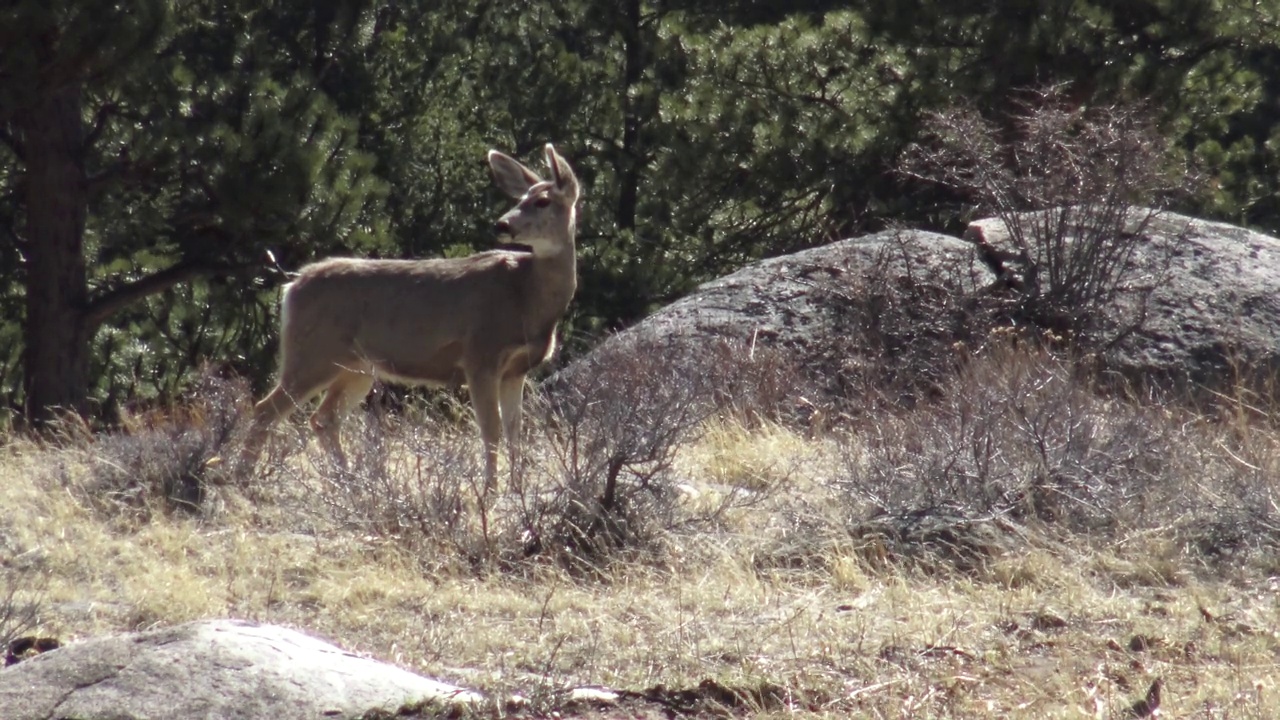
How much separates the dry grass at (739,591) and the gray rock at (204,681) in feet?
1.53

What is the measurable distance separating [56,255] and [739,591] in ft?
33.7

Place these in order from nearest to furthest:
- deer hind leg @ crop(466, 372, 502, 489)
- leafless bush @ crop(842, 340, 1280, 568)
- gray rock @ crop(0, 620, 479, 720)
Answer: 1. gray rock @ crop(0, 620, 479, 720)
2. leafless bush @ crop(842, 340, 1280, 568)
3. deer hind leg @ crop(466, 372, 502, 489)

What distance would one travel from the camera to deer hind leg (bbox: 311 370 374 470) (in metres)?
10.6

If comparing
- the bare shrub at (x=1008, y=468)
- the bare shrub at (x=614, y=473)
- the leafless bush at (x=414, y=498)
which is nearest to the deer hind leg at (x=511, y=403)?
the bare shrub at (x=614, y=473)

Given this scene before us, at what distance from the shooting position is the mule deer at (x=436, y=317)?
10438mm

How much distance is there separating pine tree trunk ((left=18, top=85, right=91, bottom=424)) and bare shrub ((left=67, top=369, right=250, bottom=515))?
571 centimetres

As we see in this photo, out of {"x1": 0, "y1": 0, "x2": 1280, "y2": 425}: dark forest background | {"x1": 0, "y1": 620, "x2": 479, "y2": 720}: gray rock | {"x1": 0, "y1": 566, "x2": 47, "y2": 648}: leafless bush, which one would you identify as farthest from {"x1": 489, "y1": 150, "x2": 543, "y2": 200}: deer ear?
{"x1": 0, "y1": 620, "x2": 479, "y2": 720}: gray rock

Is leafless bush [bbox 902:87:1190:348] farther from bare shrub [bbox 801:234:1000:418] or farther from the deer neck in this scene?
the deer neck

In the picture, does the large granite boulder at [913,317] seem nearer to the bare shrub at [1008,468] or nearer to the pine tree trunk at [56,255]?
the bare shrub at [1008,468]

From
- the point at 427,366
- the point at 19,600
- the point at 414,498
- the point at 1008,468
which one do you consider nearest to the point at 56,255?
the point at 427,366

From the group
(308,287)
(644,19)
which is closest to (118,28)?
(308,287)

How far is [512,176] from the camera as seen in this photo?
36.9ft

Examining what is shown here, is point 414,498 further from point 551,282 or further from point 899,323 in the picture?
point 899,323

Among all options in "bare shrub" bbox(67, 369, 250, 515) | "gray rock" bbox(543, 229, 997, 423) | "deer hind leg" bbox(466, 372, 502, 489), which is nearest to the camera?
"bare shrub" bbox(67, 369, 250, 515)
